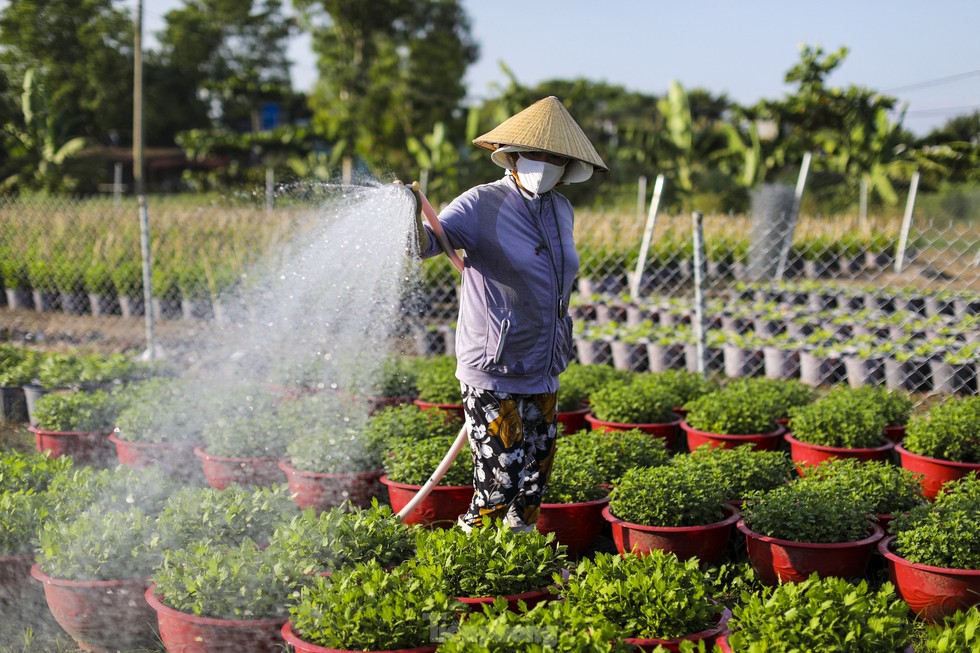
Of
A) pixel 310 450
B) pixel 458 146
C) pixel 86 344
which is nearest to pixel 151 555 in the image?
Answer: pixel 310 450

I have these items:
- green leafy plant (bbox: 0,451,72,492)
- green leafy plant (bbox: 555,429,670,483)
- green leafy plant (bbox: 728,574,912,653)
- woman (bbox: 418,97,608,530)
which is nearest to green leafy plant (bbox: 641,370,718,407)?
green leafy plant (bbox: 555,429,670,483)

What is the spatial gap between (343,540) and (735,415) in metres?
2.84

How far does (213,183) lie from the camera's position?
110 feet

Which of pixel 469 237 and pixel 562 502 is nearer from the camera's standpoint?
pixel 469 237

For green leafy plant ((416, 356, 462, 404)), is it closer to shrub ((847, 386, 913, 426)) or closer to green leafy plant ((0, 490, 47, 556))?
shrub ((847, 386, 913, 426))

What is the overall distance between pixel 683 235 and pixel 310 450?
998 centimetres

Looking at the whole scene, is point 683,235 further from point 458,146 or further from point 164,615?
point 458,146

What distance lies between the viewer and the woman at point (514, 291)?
11.6 feet

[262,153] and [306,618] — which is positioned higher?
[262,153]

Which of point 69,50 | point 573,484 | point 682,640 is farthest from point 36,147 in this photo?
point 682,640

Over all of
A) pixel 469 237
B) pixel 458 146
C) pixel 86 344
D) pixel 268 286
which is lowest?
pixel 86 344

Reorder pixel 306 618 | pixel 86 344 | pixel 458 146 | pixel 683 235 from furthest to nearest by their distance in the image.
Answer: pixel 458 146, pixel 683 235, pixel 86 344, pixel 306 618

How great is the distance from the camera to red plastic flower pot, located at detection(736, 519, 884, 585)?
11.9ft

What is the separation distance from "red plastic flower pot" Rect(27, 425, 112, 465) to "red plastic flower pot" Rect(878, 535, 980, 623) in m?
4.60
